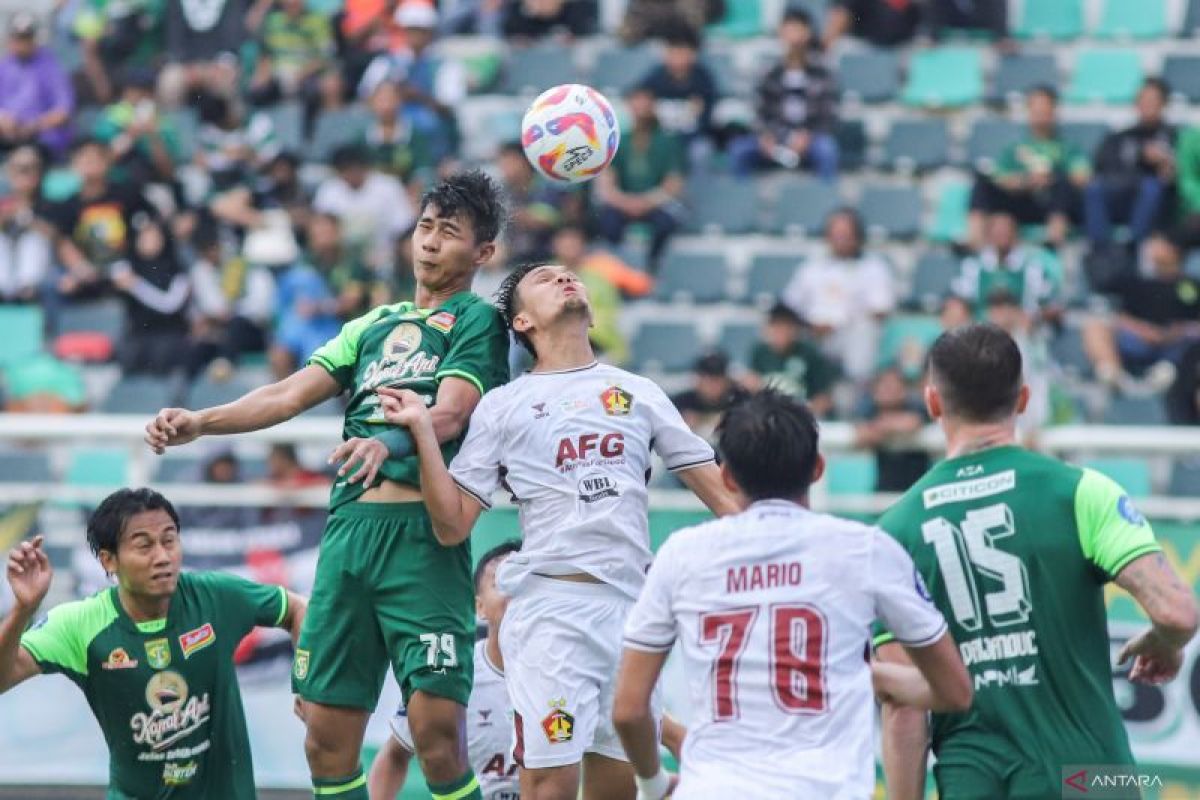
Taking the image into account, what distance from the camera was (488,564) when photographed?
829 centimetres

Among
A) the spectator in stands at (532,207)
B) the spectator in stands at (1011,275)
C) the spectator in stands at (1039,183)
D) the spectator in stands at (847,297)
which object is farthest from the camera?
the spectator in stands at (1039,183)

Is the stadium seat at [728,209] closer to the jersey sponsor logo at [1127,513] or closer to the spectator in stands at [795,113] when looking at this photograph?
the spectator in stands at [795,113]

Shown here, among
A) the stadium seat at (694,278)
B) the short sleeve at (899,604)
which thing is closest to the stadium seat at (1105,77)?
the stadium seat at (694,278)

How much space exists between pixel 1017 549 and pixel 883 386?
24.4 feet

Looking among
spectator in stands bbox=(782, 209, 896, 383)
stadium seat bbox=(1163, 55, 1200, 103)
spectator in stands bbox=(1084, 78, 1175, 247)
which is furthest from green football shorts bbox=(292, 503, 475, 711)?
stadium seat bbox=(1163, 55, 1200, 103)

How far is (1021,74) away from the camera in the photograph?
1666 cm

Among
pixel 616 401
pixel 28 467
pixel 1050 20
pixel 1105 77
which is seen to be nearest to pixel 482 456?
pixel 616 401

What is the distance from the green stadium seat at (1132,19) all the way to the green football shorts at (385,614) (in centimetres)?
1211

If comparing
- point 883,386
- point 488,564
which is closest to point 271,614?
point 488,564

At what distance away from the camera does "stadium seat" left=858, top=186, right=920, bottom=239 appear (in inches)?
619

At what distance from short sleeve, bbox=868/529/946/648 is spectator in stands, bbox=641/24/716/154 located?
11460 mm

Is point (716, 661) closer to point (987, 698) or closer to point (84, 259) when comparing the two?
point (987, 698)

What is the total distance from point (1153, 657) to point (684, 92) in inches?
446

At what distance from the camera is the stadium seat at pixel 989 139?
16.0 meters
